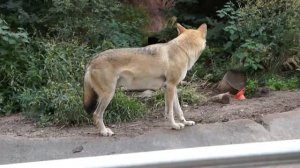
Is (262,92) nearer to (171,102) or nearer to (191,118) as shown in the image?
(191,118)

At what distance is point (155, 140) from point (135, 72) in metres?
0.84

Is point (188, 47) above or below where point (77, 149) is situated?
above

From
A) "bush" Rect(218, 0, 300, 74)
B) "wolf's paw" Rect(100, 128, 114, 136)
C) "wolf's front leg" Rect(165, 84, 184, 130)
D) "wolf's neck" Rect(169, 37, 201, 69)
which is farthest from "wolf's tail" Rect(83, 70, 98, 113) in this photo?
"bush" Rect(218, 0, 300, 74)

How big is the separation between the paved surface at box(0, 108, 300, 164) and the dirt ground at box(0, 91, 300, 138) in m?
0.20

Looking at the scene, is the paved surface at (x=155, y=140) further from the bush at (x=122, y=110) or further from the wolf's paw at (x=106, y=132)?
the bush at (x=122, y=110)

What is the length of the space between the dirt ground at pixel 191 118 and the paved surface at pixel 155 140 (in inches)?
7.9

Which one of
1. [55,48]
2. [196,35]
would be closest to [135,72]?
[196,35]

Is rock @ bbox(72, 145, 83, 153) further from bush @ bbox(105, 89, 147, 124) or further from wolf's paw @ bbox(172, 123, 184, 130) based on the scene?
wolf's paw @ bbox(172, 123, 184, 130)

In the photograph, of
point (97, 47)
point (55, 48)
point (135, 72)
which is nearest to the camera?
point (135, 72)

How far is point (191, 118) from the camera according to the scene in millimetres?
7062

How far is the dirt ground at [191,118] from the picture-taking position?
663cm

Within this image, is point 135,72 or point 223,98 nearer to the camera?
point 135,72

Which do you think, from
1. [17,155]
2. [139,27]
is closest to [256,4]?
[139,27]

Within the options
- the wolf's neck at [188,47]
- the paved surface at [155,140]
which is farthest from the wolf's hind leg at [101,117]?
the wolf's neck at [188,47]
